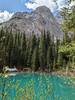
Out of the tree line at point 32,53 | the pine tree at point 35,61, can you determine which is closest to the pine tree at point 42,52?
the tree line at point 32,53

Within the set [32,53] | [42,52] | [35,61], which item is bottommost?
[35,61]

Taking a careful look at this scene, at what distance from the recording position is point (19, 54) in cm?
10575

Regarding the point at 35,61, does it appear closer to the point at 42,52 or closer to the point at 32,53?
the point at 42,52

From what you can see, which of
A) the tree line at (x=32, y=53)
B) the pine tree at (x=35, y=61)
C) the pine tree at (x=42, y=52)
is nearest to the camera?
the pine tree at (x=35, y=61)

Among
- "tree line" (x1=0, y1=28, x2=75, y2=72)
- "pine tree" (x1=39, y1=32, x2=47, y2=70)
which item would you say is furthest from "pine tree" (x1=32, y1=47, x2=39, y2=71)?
"pine tree" (x1=39, y1=32, x2=47, y2=70)

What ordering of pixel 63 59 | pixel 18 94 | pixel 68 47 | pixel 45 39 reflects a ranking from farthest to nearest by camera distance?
pixel 45 39 < pixel 63 59 < pixel 68 47 < pixel 18 94

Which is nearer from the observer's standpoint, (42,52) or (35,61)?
(35,61)

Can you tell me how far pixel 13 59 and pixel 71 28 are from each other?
9565 cm

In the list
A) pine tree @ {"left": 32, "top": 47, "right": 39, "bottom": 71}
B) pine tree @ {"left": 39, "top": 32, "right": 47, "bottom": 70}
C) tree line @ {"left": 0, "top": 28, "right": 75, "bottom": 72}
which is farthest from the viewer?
pine tree @ {"left": 39, "top": 32, "right": 47, "bottom": 70}

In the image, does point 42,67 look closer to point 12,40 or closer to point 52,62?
point 52,62

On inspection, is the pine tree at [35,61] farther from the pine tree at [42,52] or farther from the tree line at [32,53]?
the pine tree at [42,52]

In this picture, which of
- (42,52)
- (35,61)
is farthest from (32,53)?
(35,61)

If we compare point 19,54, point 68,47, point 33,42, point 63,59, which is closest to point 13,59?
point 19,54

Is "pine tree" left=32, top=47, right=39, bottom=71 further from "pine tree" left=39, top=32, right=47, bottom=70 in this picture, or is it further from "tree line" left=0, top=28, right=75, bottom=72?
"pine tree" left=39, top=32, right=47, bottom=70
